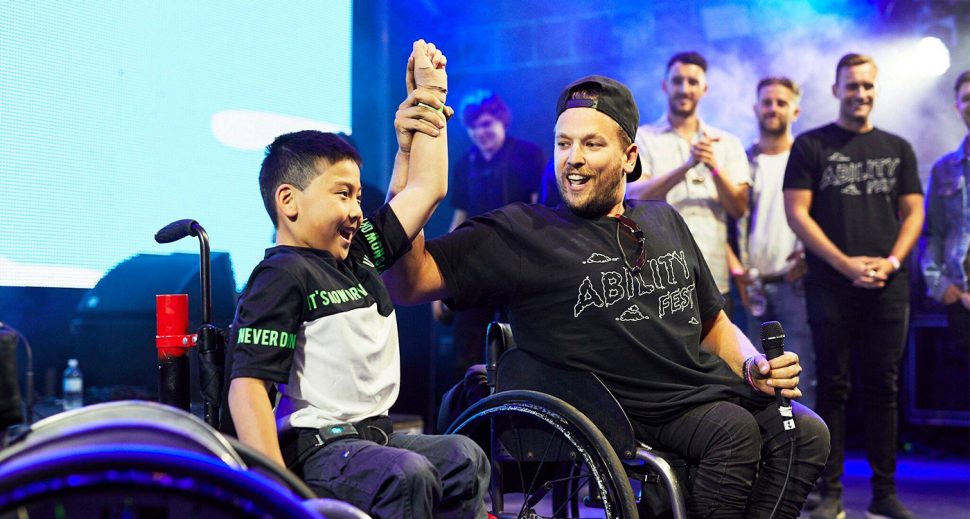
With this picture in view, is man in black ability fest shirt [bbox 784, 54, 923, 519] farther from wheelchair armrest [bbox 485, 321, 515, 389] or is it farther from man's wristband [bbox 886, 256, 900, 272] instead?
wheelchair armrest [bbox 485, 321, 515, 389]

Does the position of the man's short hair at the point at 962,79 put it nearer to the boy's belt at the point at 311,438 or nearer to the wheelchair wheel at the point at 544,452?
the wheelchair wheel at the point at 544,452

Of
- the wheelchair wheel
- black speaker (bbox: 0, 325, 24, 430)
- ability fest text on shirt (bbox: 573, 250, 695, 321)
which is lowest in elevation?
the wheelchair wheel

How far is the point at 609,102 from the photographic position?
2.24 m

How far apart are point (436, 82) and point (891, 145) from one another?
8.29 ft

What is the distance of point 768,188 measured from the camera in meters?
4.35

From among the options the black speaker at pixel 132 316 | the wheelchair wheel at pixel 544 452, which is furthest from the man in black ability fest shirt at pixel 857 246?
the black speaker at pixel 132 316

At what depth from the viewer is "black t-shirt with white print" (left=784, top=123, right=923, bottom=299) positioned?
375cm

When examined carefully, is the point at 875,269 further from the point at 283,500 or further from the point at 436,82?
the point at 283,500

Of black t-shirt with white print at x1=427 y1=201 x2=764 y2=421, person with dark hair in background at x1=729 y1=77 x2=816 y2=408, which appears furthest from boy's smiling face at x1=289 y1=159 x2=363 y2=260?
person with dark hair in background at x1=729 y1=77 x2=816 y2=408

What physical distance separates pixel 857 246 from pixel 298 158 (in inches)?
109

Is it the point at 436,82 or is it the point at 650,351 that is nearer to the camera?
the point at 436,82

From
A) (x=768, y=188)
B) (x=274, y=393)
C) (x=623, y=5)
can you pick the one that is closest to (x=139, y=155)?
(x=274, y=393)

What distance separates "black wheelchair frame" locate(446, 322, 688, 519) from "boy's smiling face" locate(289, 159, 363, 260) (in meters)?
0.55

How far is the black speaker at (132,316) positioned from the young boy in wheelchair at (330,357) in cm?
225
